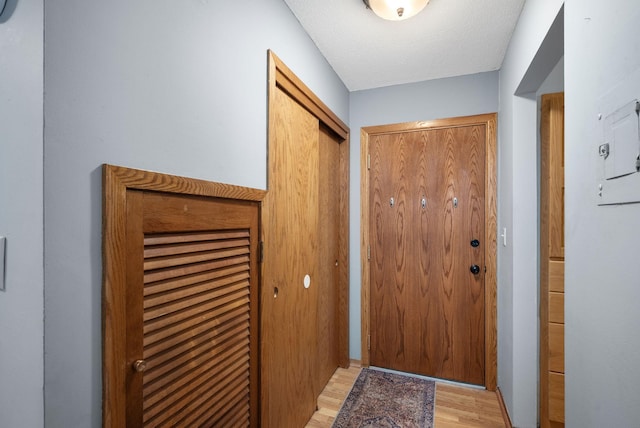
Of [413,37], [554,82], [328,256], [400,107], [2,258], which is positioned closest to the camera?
[2,258]

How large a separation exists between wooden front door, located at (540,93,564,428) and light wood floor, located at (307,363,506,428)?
32 centimetres

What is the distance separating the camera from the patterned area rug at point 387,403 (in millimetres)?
1903

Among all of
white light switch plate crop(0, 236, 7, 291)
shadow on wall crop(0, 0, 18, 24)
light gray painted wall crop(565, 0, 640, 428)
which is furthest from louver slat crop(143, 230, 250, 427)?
light gray painted wall crop(565, 0, 640, 428)

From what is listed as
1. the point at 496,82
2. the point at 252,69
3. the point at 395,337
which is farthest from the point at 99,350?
the point at 496,82

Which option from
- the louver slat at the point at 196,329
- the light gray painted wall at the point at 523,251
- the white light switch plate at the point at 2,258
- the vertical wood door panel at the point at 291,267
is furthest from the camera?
the light gray painted wall at the point at 523,251

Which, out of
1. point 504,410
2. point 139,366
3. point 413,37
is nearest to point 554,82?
point 413,37

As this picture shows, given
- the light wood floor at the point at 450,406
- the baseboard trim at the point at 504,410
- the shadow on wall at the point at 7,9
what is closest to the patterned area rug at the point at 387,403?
the light wood floor at the point at 450,406

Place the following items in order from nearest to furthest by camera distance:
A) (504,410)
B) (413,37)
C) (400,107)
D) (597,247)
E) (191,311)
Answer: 1. (597,247)
2. (191,311)
3. (413,37)
4. (504,410)
5. (400,107)

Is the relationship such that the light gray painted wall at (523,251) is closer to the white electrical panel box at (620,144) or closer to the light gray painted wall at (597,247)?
the light gray painted wall at (597,247)

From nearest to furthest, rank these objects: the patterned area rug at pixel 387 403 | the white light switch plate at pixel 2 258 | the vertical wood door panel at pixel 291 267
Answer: the white light switch plate at pixel 2 258 < the vertical wood door panel at pixel 291 267 < the patterned area rug at pixel 387 403

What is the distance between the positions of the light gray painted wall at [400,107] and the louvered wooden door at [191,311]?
1384 millimetres

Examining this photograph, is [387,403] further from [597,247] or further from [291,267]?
[597,247]

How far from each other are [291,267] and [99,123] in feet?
3.80

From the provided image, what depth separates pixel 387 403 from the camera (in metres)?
2.10
